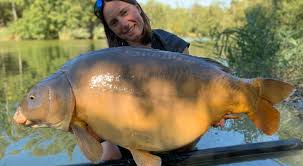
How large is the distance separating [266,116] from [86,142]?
678mm

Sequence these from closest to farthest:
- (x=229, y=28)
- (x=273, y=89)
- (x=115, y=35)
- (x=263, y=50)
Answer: (x=273, y=89)
(x=115, y=35)
(x=263, y=50)
(x=229, y=28)

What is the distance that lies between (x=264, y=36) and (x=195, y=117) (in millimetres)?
5049

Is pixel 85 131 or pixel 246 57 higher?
pixel 85 131

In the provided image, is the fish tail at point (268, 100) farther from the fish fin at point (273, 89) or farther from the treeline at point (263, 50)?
the treeline at point (263, 50)

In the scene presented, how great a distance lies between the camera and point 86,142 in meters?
1.61

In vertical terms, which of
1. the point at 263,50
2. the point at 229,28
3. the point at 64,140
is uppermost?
the point at 229,28

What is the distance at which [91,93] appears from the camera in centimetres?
156

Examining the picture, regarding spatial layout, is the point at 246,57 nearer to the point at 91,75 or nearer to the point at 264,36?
the point at 264,36

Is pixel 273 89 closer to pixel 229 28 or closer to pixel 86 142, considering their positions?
pixel 86 142

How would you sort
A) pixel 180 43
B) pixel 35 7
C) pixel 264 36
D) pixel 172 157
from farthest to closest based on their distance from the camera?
pixel 35 7
pixel 264 36
pixel 180 43
pixel 172 157

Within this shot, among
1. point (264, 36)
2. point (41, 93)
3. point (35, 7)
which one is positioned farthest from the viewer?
point (35, 7)

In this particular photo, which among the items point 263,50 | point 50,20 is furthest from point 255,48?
point 50,20

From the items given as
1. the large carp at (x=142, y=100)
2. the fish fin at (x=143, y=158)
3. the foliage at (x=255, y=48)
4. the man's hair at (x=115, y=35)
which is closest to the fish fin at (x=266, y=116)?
the large carp at (x=142, y=100)

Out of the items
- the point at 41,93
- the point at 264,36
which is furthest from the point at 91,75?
the point at 264,36
